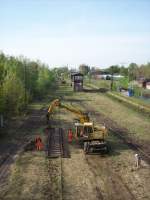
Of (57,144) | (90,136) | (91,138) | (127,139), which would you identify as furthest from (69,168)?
(127,139)

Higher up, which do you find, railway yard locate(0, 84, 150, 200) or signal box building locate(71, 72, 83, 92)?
signal box building locate(71, 72, 83, 92)

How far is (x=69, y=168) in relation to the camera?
19000mm

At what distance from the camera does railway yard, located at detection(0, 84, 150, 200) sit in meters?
15.4

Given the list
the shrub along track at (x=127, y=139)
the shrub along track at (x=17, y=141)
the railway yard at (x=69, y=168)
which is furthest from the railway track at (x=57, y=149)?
the shrub along track at (x=127, y=139)

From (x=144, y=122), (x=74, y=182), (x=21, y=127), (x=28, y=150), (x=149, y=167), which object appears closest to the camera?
(x=74, y=182)

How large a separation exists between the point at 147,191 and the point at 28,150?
34.3 ft

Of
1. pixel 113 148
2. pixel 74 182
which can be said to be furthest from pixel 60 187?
pixel 113 148

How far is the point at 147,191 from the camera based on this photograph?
1570 cm

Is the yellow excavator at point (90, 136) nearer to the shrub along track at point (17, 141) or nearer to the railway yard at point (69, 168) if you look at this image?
the railway yard at point (69, 168)

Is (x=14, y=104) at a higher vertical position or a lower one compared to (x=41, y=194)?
higher

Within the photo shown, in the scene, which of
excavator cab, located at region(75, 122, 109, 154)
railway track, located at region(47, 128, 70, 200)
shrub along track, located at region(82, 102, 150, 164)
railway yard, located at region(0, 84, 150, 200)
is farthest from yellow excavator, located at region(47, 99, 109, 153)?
shrub along track, located at region(82, 102, 150, 164)

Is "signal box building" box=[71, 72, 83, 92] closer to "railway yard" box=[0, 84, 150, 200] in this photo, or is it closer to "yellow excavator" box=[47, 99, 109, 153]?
"railway yard" box=[0, 84, 150, 200]

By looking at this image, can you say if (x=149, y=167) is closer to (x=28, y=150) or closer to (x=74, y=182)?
(x=74, y=182)

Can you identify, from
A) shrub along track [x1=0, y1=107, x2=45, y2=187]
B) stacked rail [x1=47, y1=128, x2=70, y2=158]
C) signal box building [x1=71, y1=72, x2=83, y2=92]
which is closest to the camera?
shrub along track [x1=0, y1=107, x2=45, y2=187]
